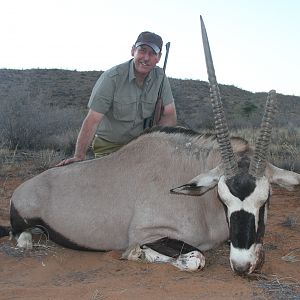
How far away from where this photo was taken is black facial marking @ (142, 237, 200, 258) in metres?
4.18

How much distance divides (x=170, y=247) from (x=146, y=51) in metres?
2.67

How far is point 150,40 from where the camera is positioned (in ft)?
19.7

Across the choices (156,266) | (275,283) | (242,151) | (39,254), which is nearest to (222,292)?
(275,283)

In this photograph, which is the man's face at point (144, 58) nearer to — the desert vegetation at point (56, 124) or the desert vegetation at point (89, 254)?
the desert vegetation at point (89, 254)

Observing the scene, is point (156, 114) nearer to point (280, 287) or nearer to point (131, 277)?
point (131, 277)

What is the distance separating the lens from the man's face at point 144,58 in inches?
236

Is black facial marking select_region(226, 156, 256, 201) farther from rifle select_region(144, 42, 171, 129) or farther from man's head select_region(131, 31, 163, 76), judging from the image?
rifle select_region(144, 42, 171, 129)

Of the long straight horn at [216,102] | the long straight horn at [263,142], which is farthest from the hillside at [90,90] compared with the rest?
the long straight horn at [263,142]

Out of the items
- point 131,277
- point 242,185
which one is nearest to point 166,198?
point 131,277

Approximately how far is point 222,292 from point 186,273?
1.92 ft

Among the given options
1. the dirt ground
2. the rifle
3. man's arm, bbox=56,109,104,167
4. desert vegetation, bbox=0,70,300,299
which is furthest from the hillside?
the dirt ground

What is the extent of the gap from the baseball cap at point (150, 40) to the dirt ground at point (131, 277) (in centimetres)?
252

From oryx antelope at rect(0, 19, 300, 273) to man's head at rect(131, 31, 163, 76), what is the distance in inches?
53.5

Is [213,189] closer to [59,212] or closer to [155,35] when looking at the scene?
[59,212]
